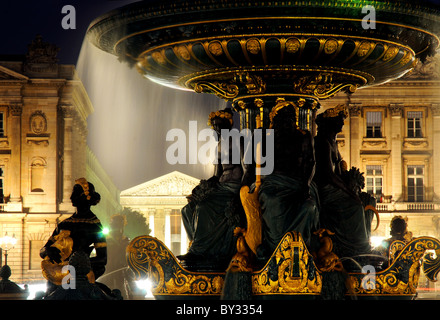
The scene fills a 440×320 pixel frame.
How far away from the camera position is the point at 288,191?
644 centimetres

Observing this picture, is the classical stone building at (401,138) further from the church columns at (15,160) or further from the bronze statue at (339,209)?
the bronze statue at (339,209)

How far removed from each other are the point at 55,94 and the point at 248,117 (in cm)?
5403

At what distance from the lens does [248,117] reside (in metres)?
7.04

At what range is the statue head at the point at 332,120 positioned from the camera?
7.18 m

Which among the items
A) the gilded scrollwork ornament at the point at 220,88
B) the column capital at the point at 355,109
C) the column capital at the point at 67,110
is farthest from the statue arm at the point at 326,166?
the column capital at the point at 67,110

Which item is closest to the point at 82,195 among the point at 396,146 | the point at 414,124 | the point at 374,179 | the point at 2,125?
the point at 374,179

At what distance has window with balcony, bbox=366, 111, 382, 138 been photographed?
54.6m

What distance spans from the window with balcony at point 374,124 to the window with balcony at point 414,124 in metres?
1.56

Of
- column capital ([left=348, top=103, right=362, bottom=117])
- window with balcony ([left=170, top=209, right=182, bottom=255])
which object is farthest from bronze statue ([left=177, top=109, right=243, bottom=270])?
column capital ([left=348, top=103, right=362, bottom=117])

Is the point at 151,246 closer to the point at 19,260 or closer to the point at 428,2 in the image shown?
the point at 428,2

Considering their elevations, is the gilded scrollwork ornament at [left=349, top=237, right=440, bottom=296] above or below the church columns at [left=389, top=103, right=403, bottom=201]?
below

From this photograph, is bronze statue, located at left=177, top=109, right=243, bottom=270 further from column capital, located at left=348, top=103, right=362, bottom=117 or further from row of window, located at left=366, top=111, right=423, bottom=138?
row of window, located at left=366, top=111, right=423, bottom=138

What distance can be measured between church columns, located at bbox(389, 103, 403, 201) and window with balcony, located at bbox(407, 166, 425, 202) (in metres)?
0.79

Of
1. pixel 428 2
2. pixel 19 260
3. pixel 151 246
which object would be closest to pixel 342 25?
pixel 428 2
